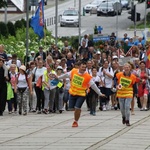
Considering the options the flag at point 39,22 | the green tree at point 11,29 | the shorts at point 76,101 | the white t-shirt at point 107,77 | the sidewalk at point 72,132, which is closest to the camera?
the sidewalk at point 72,132

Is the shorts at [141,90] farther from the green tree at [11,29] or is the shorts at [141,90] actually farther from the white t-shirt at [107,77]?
the green tree at [11,29]

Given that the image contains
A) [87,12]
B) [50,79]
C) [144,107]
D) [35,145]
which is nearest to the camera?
[35,145]

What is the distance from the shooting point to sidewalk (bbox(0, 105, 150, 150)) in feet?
62.2

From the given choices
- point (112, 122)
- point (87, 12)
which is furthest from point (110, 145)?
point (87, 12)

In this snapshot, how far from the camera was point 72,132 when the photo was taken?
2167 centimetres

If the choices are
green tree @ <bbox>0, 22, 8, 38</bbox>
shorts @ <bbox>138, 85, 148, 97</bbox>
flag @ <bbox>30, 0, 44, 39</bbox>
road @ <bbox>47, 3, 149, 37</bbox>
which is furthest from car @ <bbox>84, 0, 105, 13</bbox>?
shorts @ <bbox>138, 85, 148, 97</bbox>

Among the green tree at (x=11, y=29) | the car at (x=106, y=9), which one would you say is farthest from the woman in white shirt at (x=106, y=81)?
the car at (x=106, y=9)

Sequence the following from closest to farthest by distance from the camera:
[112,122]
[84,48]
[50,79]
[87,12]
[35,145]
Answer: [35,145] → [112,122] → [50,79] → [84,48] → [87,12]

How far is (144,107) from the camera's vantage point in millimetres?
29453

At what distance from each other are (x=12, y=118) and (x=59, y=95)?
249cm

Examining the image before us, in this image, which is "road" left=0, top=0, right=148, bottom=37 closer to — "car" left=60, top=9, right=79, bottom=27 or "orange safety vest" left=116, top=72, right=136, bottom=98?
"car" left=60, top=9, right=79, bottom=27

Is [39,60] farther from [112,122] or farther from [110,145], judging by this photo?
[110,145]

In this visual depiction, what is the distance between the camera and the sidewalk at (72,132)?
62.2ft

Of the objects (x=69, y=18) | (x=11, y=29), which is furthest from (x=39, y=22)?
(x=69, y=18)
